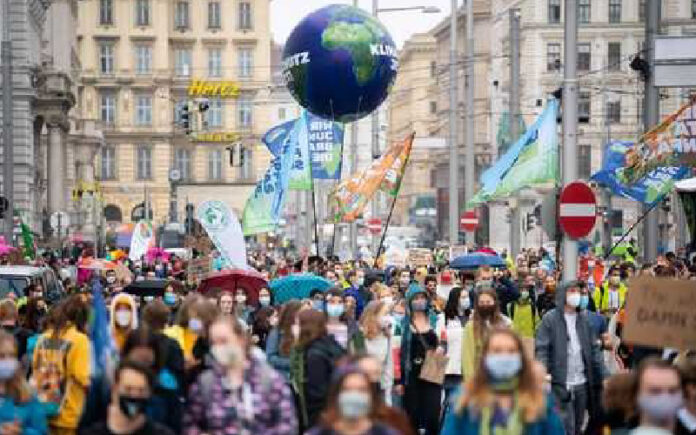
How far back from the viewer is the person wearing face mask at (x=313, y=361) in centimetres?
1308

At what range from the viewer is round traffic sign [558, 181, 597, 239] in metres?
18.8

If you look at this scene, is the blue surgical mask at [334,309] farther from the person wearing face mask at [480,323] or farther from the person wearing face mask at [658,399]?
the person wearing face mask at [658,399]

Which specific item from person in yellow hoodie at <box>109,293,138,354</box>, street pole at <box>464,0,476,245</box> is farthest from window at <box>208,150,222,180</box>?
person in yellow hoodie at <box>109,293,138,354</box>

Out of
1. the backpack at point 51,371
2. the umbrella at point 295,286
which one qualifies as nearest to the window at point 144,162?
the umbrella at point 295,286

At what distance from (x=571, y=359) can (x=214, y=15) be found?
95.9 m

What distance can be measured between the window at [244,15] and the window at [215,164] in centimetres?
679

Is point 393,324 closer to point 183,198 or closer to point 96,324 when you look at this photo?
point 96,324

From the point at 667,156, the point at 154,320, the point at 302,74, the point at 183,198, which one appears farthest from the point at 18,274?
the point at 183,198

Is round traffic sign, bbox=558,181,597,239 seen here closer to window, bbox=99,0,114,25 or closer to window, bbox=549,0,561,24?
window, bbox=549,0,561,24

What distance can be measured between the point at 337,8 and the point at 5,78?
13.7 m

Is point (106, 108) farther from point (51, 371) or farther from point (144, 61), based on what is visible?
point (51, 371)

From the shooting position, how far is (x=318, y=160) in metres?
38.1

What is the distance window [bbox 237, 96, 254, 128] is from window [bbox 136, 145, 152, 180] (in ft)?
16.7

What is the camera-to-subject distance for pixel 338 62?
27922mm
